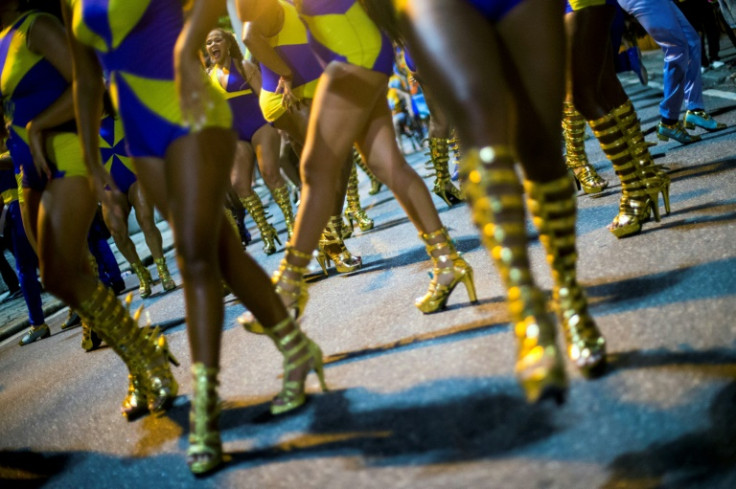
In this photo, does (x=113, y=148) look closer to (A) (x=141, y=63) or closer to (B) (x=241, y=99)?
(B) (x=241, y=99)

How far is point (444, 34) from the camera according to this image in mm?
1961

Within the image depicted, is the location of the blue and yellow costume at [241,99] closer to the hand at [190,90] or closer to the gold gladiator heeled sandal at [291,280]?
the gold gladiator heeled sandal at [291,280]

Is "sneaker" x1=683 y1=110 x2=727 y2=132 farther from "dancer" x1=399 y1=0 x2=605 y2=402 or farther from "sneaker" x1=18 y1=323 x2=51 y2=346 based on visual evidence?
"sneaker" x1=18 y1=323 x2=51 y2=346

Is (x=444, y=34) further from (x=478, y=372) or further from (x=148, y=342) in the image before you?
(x=148, y=342)

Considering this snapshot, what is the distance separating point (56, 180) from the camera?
Result: 3420 mm

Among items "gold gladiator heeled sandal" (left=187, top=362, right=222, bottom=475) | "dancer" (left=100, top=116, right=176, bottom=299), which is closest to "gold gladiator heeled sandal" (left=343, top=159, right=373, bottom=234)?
"dancer" (left=100, top=116, right=176, bottom=299)

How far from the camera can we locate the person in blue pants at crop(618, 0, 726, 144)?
19.3 ft

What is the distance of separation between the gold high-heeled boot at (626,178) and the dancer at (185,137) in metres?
2.20


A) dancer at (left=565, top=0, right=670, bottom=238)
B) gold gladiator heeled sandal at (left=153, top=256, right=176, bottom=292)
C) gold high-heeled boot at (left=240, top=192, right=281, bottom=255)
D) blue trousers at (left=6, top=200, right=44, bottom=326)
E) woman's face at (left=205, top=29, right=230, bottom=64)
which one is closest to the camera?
dancer at (left=565, top=0, right=670, bottom=238)

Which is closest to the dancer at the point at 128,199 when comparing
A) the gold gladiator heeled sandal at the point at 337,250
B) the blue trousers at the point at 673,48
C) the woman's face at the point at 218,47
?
the woman's face at the point at 218,47

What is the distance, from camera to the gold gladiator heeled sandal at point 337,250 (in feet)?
18.2

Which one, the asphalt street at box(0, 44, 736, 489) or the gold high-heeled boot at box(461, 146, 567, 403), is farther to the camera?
the asphalt street at box(0, 44, 736, 489)

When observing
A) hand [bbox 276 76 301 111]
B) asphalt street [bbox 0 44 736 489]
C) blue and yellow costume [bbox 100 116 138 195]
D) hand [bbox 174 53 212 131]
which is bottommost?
asphalt street [bbox 0 44 736 489]

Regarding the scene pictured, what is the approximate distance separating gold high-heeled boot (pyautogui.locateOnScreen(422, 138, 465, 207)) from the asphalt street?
206 cm
